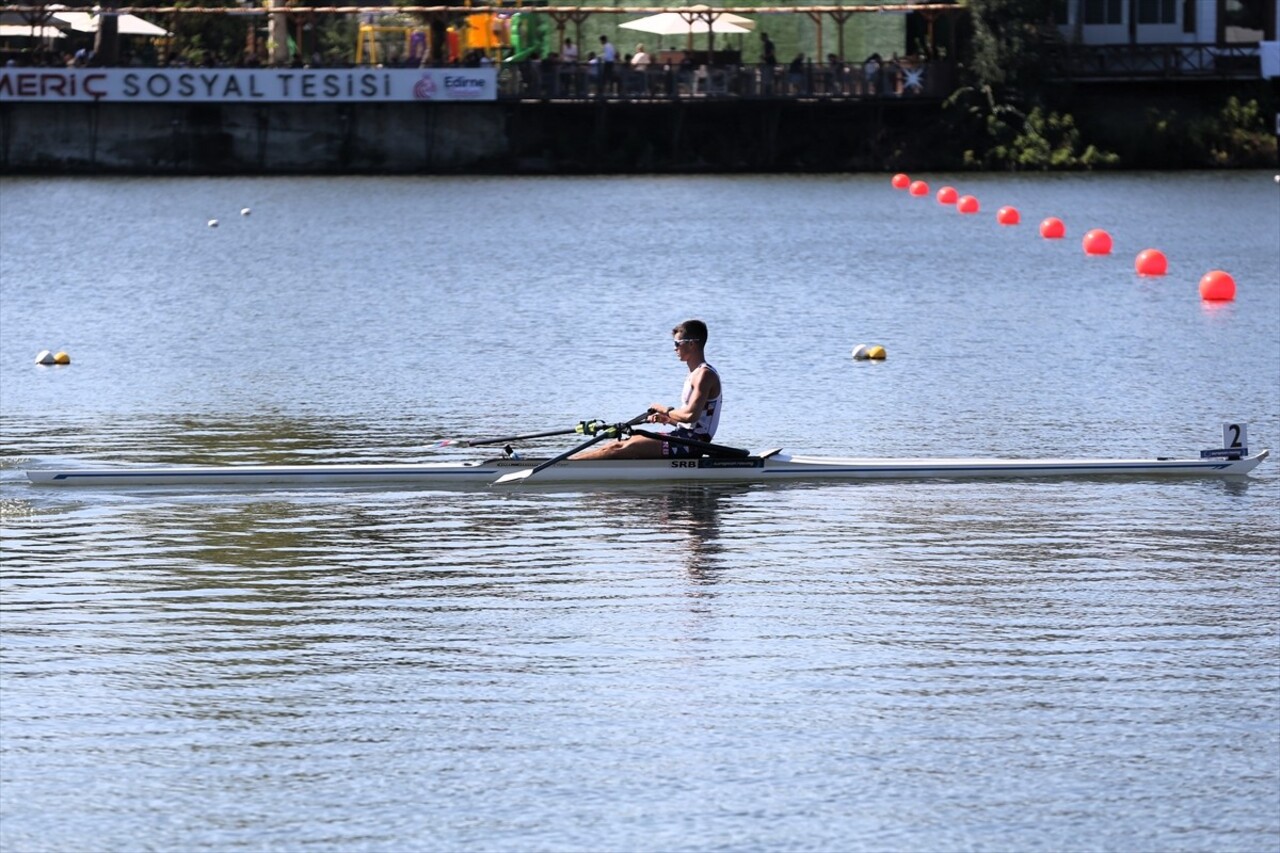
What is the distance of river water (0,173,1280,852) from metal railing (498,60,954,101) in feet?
107

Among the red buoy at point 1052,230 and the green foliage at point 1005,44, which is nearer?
the red buoy at point 1052,230

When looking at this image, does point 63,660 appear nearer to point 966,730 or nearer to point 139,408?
point 966,730

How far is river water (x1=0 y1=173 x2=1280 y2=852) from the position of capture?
8.84 metres

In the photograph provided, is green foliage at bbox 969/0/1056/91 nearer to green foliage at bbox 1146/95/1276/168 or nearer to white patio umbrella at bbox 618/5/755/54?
green foliage at bbox 1146/95/1276/168

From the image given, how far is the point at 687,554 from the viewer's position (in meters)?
13.6

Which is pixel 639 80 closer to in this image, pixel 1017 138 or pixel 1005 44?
pixel 1005 44

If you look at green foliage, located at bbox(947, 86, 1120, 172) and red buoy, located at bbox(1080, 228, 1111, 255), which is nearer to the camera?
red buoy, located at bbox(1080, 228, 1111, 255)

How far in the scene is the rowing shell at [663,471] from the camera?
52.1 feet

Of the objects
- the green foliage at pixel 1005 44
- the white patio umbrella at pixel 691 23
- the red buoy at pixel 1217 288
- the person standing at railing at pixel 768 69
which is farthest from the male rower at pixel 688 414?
the green foliage at pixel 1005 44

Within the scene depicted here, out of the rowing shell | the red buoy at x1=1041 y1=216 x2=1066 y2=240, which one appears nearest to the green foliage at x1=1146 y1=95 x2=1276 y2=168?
the red buoy at x1=1041 y1=216 x2=1066 y2=240

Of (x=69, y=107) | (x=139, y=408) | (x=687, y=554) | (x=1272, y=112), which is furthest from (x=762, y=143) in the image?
(x=687, y=554)

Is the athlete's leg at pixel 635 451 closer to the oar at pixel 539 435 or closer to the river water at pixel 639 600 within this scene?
the oar at pixel 539 435

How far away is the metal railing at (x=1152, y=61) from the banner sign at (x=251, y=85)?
1618 cm

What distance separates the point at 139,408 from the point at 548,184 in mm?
38099
